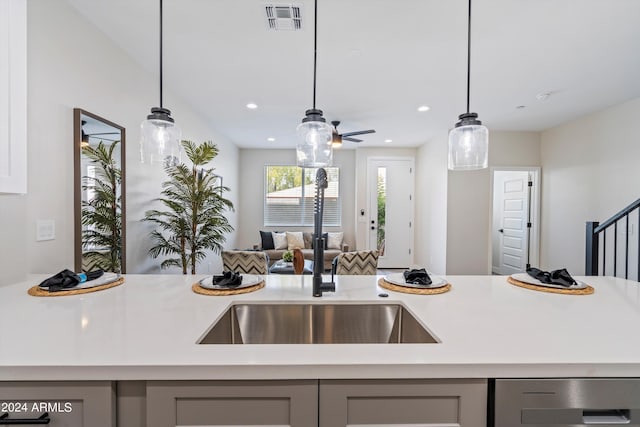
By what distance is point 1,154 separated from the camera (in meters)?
1.04

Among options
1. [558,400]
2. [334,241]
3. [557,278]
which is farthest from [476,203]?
[558,400]

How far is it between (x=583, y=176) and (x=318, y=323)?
4.83 metres

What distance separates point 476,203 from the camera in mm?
4930

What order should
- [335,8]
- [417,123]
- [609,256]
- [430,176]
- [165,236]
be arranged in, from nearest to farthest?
[335,8] → [165,236] → [609,256] → [417,123] → [430,176]

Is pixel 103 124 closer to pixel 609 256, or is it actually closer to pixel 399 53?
pixel 399 53

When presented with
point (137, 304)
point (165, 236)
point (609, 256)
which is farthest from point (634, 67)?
point (165, 236)

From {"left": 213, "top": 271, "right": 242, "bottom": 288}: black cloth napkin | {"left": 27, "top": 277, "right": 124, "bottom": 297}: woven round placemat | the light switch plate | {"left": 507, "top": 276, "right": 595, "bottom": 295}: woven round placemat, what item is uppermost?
the light switch plate

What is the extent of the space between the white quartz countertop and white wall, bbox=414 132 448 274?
13.1ft

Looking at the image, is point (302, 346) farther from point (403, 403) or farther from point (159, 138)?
point (159, 138)

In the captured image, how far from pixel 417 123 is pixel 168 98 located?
3421mm

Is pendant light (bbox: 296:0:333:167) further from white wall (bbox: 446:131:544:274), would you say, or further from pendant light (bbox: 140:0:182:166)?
white wall (bbox: 446:131:544:274)

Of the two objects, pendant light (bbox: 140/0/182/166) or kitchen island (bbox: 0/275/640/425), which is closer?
kitchen island (bbox: 0/275/640/425)

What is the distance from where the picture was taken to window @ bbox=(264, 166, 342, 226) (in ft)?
21.5

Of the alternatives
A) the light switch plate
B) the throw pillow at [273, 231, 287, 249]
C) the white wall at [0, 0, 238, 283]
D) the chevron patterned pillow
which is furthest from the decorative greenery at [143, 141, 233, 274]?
the throw pillow at [273, 231, 287, 249]
